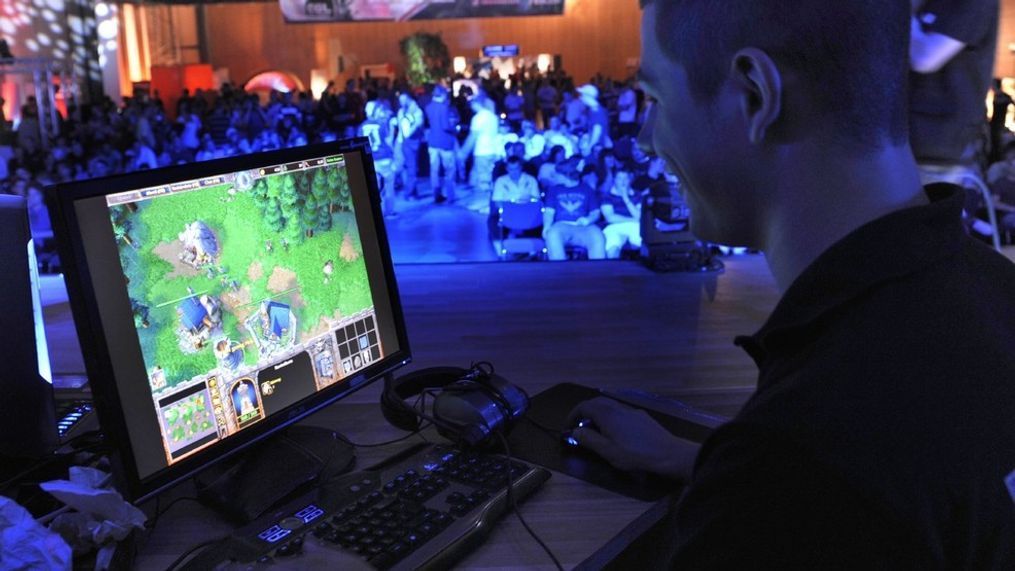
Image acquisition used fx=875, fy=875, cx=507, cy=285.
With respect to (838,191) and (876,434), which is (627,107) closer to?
(838,191)

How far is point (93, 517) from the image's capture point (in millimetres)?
958

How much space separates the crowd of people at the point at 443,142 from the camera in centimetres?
630

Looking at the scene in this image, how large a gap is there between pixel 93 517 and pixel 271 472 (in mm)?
215

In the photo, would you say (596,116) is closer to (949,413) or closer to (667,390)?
(667,390)

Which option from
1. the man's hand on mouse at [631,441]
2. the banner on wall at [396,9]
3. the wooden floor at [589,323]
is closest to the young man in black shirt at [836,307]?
the man's hand on mouse at [631,441]

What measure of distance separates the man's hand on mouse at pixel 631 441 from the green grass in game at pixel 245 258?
358 millimetres

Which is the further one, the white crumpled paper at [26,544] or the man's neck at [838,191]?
the white crumpled paper at [26,544]

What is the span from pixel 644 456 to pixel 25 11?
40.3 ft

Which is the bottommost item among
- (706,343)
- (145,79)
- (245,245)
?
(706,343)

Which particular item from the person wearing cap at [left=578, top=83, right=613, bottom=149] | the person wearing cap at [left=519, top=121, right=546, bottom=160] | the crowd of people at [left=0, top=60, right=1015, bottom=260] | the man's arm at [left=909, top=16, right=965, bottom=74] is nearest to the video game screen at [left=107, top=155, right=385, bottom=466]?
the man's arm at [left=909, top=16, right=965, bottom=74]

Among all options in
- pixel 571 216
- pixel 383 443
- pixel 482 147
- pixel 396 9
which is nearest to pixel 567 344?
pixel 383 443

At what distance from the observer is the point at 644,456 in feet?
3.71

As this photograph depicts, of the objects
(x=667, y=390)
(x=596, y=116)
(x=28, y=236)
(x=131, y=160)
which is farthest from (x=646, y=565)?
(x=131, y=160)

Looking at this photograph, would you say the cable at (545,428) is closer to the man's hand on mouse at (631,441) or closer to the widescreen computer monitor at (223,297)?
the man's hand on mouse at (631,441)
